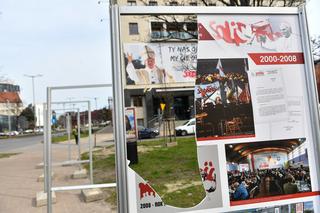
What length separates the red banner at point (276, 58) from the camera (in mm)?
2346

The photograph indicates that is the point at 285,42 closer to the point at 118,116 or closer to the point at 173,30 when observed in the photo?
the point at 173,30

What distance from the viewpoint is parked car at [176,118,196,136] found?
7.22 feet

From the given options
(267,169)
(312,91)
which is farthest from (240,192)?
(312,91)

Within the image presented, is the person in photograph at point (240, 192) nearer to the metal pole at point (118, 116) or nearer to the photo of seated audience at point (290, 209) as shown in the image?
the photo of seated audience at point (290, 209)

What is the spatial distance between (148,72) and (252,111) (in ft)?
2.69

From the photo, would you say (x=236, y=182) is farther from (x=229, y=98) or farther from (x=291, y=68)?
(x=291, y=68)

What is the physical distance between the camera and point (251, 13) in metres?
2.35

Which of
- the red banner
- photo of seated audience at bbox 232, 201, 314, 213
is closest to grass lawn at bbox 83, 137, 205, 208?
photo of seated audience at bbox 232, 201, 314, 213

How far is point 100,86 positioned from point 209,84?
4287 millimetres

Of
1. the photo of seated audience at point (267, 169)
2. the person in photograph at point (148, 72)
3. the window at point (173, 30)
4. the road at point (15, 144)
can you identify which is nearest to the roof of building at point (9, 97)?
the road at point (15, 144)

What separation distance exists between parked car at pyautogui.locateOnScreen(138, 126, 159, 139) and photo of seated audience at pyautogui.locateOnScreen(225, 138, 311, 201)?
0.55 metres

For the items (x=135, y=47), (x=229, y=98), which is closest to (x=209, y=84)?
(x=229, y=98)

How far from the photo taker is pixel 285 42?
2426mm

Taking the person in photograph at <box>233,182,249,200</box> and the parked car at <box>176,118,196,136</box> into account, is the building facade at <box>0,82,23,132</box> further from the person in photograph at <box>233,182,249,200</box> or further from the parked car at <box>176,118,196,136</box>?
the person in photograph at <box>233,182,249,200</box>
